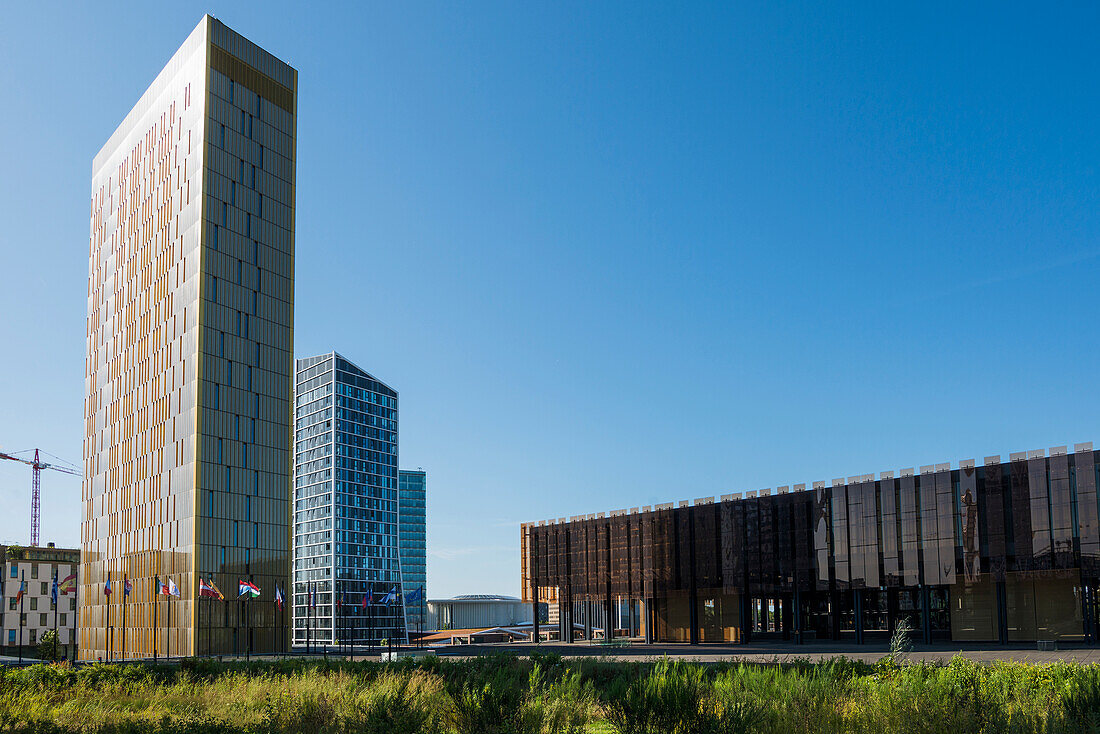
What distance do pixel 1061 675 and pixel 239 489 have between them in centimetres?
7059

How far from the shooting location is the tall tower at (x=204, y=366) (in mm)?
76375

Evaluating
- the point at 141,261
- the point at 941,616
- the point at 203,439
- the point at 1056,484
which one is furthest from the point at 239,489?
the point at 1056,484

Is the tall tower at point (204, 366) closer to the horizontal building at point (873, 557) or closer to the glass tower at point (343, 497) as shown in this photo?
the horizontal building at point (873, 557)

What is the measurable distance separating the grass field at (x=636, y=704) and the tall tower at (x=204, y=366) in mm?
53507

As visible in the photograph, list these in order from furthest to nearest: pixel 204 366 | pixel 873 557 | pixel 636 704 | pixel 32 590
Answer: pixel 32 590, pixel 204 366, pixel 873 557, pixel 636 704

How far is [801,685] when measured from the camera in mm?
17078

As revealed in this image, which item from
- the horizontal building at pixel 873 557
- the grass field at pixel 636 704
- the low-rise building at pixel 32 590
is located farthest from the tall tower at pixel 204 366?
the grass field at pixel 636 704

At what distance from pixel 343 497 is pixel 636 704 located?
16115 cm

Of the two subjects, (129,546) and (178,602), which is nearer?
(178,602)

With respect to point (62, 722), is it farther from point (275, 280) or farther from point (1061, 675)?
point (275, 280)

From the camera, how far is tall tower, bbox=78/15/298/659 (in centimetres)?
7638

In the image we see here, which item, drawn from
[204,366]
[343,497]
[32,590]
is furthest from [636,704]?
[343,497]

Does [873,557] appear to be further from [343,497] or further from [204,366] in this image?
[343,497]

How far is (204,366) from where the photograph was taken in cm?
7731
